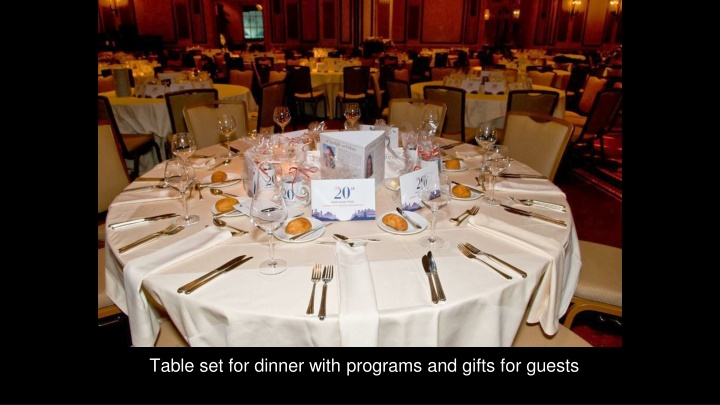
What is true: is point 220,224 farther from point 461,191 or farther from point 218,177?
point 461,191

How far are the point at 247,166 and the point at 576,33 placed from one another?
17.3 m

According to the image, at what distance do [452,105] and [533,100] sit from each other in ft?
2.53

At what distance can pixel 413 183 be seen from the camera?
60.6 inches

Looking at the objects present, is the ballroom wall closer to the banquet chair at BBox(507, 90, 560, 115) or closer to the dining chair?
the dining chair

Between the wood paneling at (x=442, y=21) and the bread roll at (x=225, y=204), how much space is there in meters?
15.4

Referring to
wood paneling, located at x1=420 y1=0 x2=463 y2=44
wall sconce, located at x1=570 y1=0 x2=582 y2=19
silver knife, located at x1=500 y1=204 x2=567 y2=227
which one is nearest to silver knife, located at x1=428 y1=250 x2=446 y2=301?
silver knife, located at x1=500 y1=204 x2=567 y2=227

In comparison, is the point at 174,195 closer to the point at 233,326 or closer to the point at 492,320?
the point at 233,326

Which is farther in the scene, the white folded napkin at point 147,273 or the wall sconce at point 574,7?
the wall sconce at point 574,7

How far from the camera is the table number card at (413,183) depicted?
4.99ft

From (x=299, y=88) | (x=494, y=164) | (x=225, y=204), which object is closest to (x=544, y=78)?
(x=299, y=88)

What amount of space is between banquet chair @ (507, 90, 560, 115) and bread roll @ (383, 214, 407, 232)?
310 cm

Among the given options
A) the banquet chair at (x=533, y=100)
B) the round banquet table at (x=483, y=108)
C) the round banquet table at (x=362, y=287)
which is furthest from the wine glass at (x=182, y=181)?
the round banquet table at (x=483, y=108)

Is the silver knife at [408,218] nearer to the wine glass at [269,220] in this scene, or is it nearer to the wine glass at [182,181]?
the wine glass at [269,220]

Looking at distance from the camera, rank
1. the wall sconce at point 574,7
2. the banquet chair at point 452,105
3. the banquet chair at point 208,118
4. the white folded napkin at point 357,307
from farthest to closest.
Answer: the wall sconce at point 574,7, the banquet chair at point 452,105, the banquet chair at point 208,118, the white folded napkin at point 357,307
